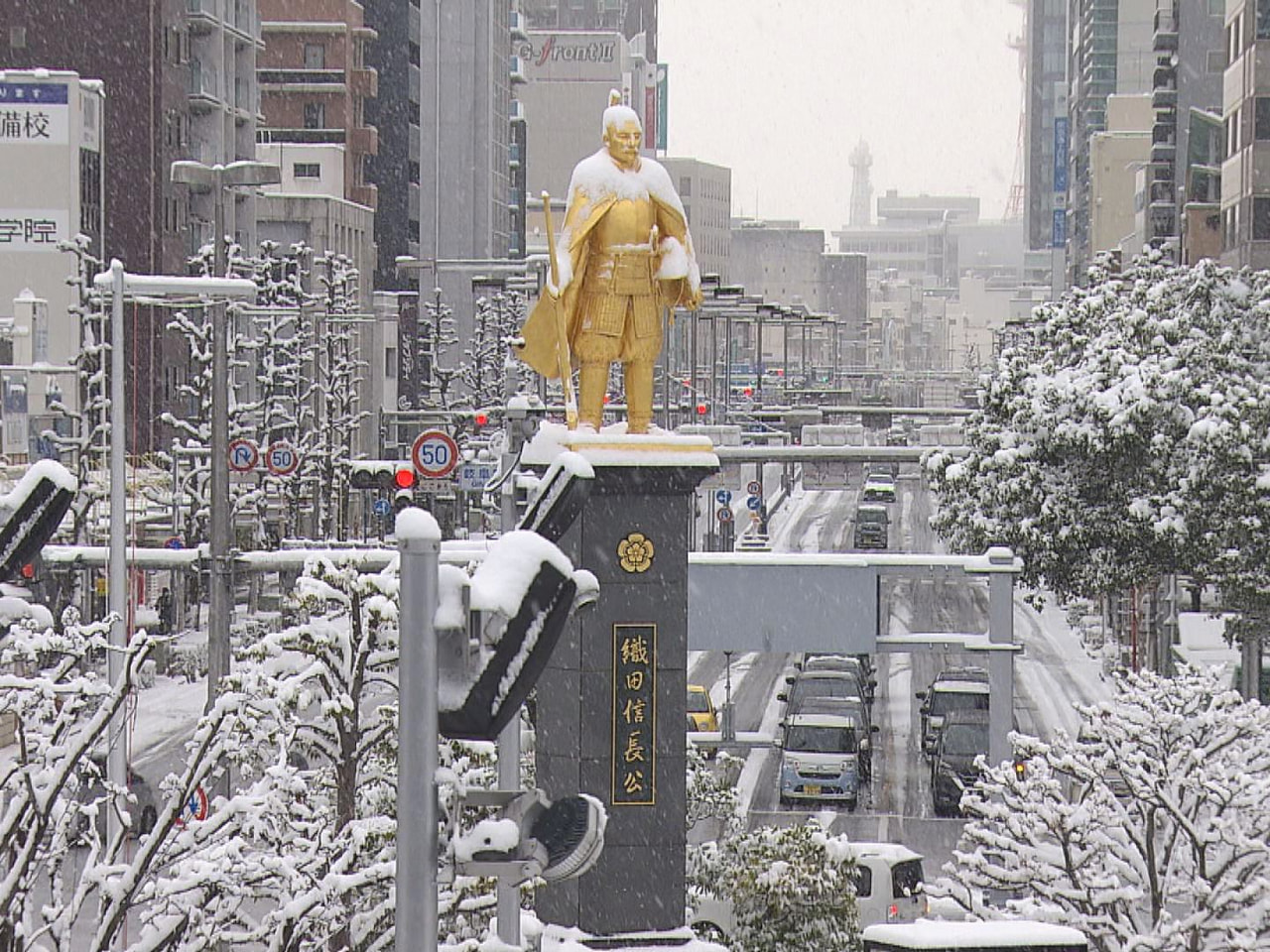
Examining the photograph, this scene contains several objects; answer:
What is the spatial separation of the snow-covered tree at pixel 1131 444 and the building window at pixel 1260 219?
17.4 meters

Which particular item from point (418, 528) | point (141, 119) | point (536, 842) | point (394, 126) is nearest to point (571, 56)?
point (394, 126)

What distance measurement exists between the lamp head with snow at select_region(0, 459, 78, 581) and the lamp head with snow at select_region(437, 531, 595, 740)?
2.30 meters

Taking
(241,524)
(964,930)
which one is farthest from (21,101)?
(964,930)

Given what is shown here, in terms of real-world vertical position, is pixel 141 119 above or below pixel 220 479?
above

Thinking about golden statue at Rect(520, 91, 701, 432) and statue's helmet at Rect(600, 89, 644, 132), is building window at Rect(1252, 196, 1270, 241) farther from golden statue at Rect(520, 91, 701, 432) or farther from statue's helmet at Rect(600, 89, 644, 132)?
statue's helmet at Rect(600, 89, 644, 132)

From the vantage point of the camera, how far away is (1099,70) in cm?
14700

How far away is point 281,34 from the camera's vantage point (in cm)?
9688

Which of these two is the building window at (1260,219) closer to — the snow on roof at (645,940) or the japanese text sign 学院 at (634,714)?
the japanese text sign 学院 at (634,714)

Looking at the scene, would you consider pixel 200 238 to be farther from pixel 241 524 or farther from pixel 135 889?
pixel 135 889

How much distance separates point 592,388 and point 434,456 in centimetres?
1755

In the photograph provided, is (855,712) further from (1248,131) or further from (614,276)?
(1248,131)

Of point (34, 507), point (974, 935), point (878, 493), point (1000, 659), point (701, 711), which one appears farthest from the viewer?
point (878, 493)

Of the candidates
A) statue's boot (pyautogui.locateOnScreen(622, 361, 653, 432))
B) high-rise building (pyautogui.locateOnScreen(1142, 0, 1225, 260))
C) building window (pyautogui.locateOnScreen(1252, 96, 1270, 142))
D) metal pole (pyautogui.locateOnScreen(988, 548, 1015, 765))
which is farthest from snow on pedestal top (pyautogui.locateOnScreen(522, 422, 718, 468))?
high-rise building (pyautogui.locateOnScreen(1142, 0, 1225, 260))

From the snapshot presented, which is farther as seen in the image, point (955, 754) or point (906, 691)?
point (906, 691)
